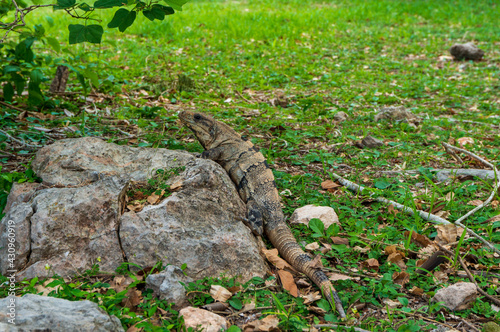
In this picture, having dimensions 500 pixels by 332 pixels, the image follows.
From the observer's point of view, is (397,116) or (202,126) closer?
(202,126)

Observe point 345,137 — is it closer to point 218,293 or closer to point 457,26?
point 218,293

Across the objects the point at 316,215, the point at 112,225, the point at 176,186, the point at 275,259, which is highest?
the point at 176,186

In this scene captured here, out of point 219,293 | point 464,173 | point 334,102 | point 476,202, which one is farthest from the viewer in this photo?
point 334,102

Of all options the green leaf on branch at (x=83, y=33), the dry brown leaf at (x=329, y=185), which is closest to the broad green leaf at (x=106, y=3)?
the green leaf on branch at (x=83, y=33)

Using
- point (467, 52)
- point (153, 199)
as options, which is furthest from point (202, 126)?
point (467, 52)

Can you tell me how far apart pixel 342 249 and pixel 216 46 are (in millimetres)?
8040

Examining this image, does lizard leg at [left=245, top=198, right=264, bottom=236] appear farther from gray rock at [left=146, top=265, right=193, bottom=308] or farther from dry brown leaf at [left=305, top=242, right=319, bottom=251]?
gray rock at [left=146, top=265, right=193, bottom=308]

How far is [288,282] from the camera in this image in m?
3.01

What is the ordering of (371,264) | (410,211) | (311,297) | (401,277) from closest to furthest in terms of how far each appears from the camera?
(311,297) < (401,277) < (371,264) < (410,211)

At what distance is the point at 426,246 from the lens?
11.4ft

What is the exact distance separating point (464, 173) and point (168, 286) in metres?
3.73

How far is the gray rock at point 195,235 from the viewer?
2.94 meters

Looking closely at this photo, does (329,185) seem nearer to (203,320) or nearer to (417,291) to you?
(417,291)

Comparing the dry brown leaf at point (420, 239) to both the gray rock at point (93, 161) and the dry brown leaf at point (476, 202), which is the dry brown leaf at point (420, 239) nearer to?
the dry brown leaf at point (476, 202)
